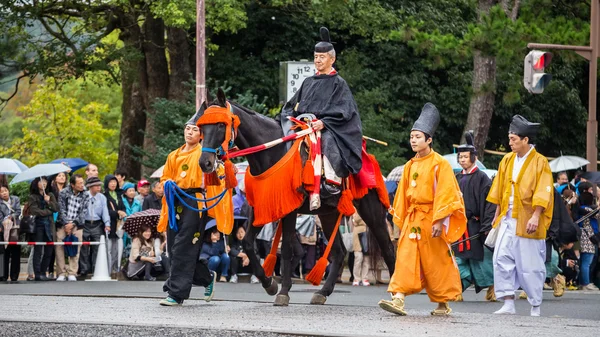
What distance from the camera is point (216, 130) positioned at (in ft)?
39.7

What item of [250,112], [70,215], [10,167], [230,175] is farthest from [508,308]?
[10,167]

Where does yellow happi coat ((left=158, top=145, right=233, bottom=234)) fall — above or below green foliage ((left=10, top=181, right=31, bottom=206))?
above

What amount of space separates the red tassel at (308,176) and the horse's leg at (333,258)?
93cm

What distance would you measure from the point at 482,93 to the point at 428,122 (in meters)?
16.7

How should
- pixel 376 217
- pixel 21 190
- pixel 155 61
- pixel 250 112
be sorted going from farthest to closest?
pixel 155 61, pixel 21 190, pixel 376 217, pixel 250 112

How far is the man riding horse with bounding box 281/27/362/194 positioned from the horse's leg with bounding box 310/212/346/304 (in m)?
0.66

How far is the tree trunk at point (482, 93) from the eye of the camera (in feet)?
93.5

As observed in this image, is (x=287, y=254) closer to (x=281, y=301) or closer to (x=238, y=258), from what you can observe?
(x=281, y=301)

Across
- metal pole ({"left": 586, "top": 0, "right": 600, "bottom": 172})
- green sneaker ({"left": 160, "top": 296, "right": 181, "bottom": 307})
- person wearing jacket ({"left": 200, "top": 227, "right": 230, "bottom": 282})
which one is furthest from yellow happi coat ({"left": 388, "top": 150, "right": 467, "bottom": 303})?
metal pole ({"left": 586, "top": 0, "right": 600, "bottom": 172})

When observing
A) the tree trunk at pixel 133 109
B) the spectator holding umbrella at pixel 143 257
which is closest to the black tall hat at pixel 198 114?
the spectator holding umbrella at pixel 143 257

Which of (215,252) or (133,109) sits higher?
(133,109)

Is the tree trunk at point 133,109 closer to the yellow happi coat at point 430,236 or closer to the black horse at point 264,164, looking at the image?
the black horse at point 264,164

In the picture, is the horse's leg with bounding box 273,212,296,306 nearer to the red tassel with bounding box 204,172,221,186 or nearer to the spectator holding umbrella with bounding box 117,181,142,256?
the red tassel with bounding box 204,172,221,186

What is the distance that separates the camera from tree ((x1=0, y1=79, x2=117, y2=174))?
1882 inches
